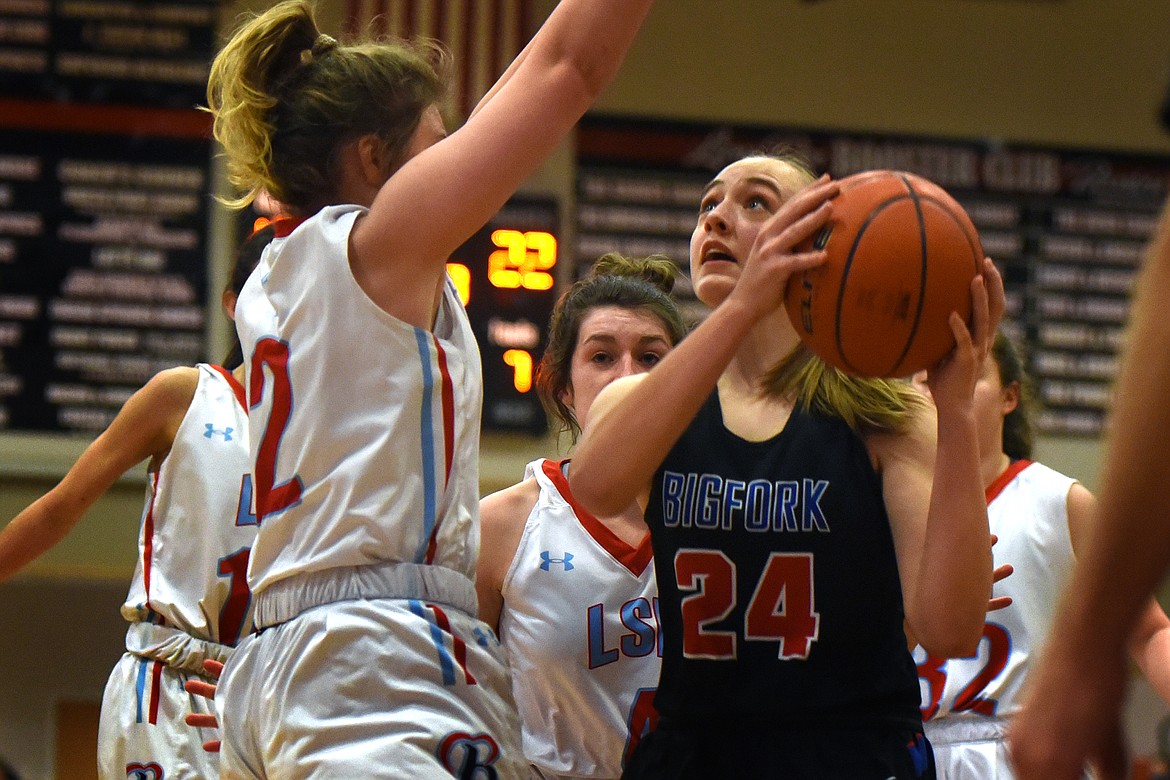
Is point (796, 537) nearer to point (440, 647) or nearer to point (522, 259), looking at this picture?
point (440, 647)

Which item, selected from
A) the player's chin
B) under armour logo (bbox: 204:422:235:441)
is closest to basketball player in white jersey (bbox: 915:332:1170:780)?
the player's chin

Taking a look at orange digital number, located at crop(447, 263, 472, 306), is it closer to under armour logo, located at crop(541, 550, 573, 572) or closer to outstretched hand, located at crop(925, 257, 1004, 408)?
under armour logo, located at crop(541, 550, 573, 572)

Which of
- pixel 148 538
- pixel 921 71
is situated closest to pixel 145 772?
pixel 148 538

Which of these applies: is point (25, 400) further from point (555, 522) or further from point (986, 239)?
point (986, 239)

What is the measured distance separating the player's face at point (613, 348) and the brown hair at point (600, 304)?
3 cm

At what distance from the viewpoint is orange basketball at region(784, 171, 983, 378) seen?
2162mm

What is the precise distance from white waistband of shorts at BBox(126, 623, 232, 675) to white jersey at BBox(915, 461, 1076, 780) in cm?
176

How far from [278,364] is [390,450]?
0.26m

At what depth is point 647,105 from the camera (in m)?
7.81

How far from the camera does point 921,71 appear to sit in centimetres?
800

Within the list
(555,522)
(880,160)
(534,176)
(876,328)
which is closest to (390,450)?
(876,328)

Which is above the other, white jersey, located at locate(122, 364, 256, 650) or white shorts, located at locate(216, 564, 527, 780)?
white shorts, located at locate(216, 564, 527, 780)

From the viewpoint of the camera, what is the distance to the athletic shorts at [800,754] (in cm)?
228

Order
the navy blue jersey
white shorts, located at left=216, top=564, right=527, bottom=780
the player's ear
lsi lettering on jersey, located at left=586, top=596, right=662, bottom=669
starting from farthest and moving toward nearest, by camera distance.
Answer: the player's ear → lsi lettering on jersey, located at left=586, top=596, right=662, bottom=669 → the navy blue jersey → white shorts, located at left=216, top=564, right=527, bottom=780
